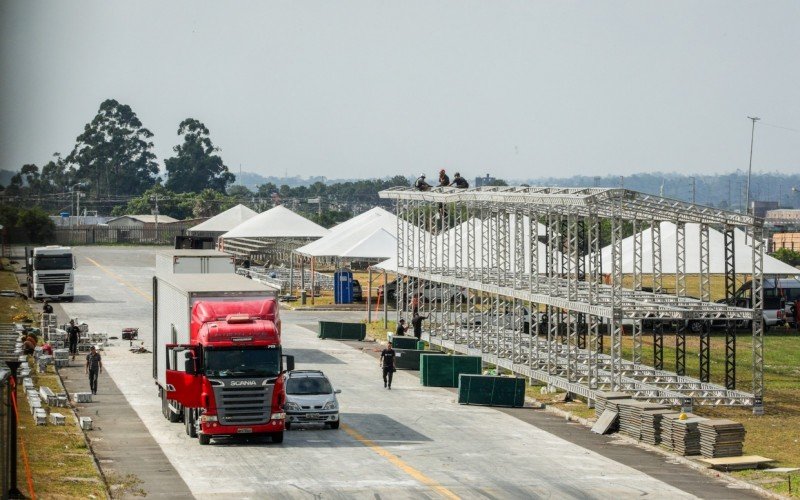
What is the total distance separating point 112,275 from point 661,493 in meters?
81.9

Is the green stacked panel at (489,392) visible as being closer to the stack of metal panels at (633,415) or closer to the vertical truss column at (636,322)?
the vertical truss column at (636,322)

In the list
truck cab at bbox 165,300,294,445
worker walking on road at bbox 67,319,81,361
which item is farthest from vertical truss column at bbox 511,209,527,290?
worker walking on road at bbox 67,319,81,361

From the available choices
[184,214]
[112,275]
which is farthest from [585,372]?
[184,214]

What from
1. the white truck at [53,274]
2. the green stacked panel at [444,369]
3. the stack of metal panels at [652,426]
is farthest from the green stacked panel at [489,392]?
the white truck at [53,274]

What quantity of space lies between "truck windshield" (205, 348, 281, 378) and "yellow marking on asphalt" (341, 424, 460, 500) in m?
3.61

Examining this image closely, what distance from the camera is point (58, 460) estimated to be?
30.0 metres

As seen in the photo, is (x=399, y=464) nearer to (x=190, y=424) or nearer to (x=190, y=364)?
(x=190, y=364)

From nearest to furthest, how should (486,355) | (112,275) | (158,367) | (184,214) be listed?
(158,367)
(486,355)
(112,275)
(184,214)

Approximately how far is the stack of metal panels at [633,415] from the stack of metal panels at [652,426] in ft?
0.76

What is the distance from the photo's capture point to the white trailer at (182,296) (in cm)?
3309

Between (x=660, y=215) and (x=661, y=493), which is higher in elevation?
(x=660, y=215)

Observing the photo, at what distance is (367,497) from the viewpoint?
26953mm

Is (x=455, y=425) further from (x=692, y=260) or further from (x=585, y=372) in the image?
(x=692, y=260)

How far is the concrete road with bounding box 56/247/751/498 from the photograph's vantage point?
28000mm
